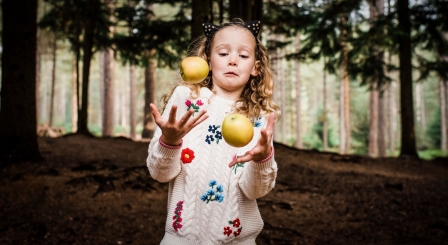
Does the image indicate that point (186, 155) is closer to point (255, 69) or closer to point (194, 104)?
point (194, 104)

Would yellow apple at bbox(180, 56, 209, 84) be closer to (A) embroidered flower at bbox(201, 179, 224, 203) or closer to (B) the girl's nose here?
(B) the girl's nose

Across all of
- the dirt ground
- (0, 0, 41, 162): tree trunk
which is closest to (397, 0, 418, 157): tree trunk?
the dirt ground

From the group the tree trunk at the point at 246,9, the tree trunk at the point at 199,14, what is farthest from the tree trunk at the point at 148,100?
the tree trunk at the point at 199,14

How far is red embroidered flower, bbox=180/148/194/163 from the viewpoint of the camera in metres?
2.05

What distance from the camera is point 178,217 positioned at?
199 centimetres

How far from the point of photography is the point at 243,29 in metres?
2.12

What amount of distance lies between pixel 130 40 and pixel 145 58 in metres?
1.24

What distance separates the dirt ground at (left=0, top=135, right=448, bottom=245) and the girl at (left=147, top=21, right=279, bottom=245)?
2.72 metres

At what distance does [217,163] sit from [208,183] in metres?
0.13

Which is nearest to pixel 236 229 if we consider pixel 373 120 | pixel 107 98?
pixel 107 98

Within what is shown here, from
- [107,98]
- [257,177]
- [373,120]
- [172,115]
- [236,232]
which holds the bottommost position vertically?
[236,232]

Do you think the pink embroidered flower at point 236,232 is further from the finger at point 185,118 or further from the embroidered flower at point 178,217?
the finger at point 185,118

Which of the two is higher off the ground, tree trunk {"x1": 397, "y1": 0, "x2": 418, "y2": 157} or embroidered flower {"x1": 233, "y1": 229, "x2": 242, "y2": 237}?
tree trunk {"x1": 397, "y1": 0, "x2": 418, "y2": 157}

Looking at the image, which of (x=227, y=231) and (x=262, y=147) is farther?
(x=227, y=231)
